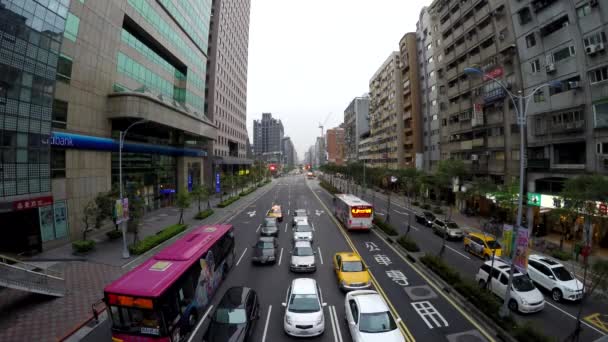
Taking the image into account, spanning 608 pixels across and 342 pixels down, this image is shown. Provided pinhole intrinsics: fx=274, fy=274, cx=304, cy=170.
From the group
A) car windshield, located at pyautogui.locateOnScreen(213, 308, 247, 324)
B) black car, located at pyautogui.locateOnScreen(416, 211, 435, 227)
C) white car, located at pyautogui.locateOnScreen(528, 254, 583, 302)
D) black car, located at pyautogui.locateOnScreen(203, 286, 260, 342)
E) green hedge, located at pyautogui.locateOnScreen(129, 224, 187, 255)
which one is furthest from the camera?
black car, located at pyautogui.locateOnScreen(416, 211, 435, 227)

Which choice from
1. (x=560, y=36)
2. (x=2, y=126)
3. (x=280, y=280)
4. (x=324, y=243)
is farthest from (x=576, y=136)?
(x=2, y=126)

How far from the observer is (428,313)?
13.1 m

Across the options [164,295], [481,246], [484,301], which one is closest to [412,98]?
[481,246]

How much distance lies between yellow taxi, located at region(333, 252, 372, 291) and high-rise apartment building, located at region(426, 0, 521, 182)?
1163 inches

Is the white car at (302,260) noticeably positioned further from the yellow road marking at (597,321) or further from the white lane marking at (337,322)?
the yellow road marking at (597,321)

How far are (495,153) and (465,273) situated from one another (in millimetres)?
26904

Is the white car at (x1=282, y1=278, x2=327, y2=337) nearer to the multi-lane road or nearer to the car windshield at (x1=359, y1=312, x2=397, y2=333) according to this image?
the multi-lane road

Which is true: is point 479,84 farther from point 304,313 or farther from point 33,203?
point 33,203

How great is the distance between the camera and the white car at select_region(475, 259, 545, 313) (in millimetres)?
13102

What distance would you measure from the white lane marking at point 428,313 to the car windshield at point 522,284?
436 cm

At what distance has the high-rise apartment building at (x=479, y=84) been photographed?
35156 mm

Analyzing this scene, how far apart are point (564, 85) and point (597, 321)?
24.8 metres

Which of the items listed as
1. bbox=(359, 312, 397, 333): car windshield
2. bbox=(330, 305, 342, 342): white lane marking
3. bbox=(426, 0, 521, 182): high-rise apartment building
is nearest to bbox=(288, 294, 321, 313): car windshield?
bbox=(330, 305, 342, 342): white lane marking

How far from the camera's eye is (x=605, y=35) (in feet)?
77.4
